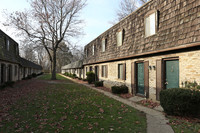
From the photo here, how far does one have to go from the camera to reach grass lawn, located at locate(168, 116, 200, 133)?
4109mm

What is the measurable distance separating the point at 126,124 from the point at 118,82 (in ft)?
24.8

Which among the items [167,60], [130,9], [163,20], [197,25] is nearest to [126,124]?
[167,60]

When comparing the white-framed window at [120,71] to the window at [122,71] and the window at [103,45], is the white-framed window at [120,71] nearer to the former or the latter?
the window at [122,71]

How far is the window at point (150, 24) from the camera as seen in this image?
795 cm

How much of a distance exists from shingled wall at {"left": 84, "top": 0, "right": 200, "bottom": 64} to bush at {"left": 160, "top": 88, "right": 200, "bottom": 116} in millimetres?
2269

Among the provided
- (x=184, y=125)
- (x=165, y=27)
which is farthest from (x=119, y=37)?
(x=184, y=125)

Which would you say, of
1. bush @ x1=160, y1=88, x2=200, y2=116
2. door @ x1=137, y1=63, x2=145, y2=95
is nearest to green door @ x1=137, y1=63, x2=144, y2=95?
door @ x1=137, y1=63, x2=145, y2=95

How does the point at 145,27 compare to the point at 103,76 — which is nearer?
the point at 145,27

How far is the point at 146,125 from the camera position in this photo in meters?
4.54

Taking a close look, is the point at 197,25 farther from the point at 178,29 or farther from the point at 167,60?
the point at 167,60

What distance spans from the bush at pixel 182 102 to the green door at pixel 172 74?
5.26 ft

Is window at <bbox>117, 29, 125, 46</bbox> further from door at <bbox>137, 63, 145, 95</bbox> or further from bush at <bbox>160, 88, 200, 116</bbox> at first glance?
bush at <bbox>160, 88, 200, 116</bbox>

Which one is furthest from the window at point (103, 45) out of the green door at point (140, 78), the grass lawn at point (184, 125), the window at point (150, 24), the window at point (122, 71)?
the grass lawn at point (184, 125)

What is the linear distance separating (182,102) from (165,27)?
428 centimetres
